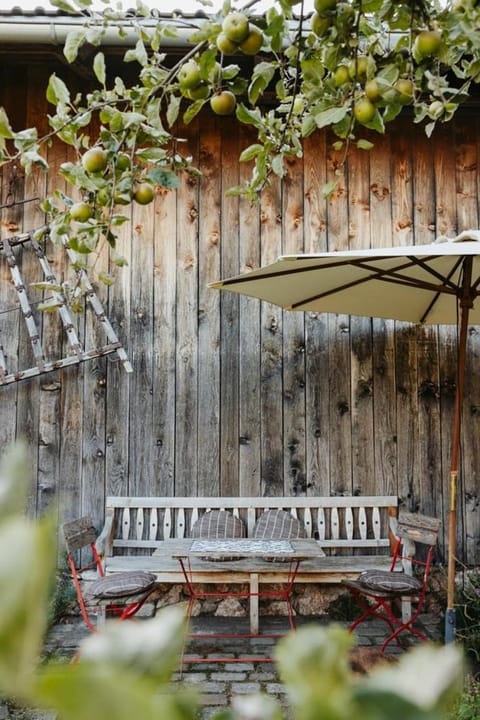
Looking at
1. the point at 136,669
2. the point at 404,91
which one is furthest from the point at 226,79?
the point at 136,669

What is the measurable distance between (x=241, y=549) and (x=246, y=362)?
145 cm

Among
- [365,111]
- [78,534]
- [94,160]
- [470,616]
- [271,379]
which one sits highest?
[365,111]

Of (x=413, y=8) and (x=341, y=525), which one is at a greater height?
(x=413, y=8)

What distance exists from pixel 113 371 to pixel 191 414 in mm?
634

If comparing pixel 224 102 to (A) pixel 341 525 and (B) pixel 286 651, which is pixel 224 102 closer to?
(B) pixel 286 651

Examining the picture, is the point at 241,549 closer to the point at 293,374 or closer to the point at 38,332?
the point at 293,374

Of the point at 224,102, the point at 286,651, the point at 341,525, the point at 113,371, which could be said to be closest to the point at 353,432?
the point at 341,525

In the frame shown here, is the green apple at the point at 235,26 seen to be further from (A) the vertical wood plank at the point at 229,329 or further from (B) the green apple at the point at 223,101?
(A) the vertical wood plank at the point at 229,329

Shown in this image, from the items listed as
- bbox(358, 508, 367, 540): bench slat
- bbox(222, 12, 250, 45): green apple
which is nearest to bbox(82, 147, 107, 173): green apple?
bbox(222, 12, 250, 45): green apple

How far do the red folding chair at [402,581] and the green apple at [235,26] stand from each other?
283 cm

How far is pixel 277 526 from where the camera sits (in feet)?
13.6

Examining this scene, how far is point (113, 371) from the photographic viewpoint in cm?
435

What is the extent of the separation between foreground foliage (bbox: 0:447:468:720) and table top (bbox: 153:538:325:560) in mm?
3053

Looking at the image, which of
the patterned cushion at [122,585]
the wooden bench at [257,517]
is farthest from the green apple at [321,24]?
the wooden bench at [257,517]
